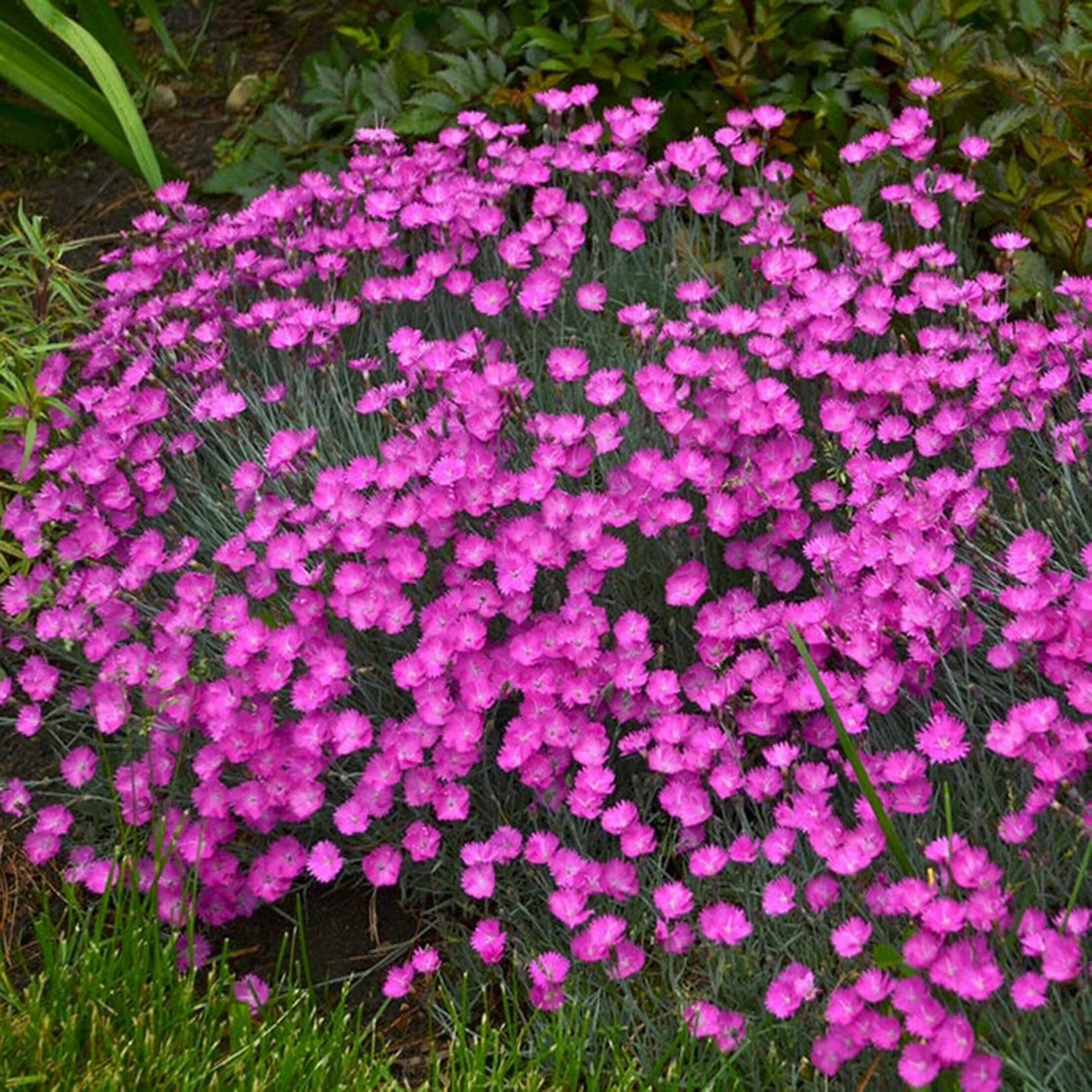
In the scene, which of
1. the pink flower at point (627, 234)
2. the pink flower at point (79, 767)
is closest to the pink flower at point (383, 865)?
the pink flower at point (79, 767)

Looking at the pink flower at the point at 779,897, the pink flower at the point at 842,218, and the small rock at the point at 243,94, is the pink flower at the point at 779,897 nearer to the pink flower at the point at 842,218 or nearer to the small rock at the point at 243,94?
the pink flower at the point at 842,218

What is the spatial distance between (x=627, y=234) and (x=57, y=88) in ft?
5.57

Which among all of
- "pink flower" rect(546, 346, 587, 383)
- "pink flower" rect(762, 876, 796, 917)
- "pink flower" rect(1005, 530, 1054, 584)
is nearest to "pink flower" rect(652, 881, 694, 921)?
"pink flower" rect(762, 876, 796, 917)

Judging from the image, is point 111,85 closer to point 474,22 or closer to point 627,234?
point 474,22

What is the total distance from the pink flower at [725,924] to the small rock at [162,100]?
3526 millimetres

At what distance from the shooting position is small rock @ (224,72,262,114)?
4.81 meters

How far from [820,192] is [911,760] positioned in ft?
4.98

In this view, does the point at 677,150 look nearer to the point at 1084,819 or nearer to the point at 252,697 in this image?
the point at 252,697

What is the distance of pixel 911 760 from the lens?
2312 mm

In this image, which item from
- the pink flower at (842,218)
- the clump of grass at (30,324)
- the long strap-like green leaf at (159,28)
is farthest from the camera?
the long strap-like green leaf at (159,28)

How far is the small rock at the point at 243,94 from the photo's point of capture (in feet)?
15.8

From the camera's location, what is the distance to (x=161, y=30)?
179 inches

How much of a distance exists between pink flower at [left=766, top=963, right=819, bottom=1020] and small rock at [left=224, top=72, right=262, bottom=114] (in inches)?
136

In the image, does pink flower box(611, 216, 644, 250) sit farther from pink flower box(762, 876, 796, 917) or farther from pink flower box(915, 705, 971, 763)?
pink flower box(762, 876, 796, 917)
